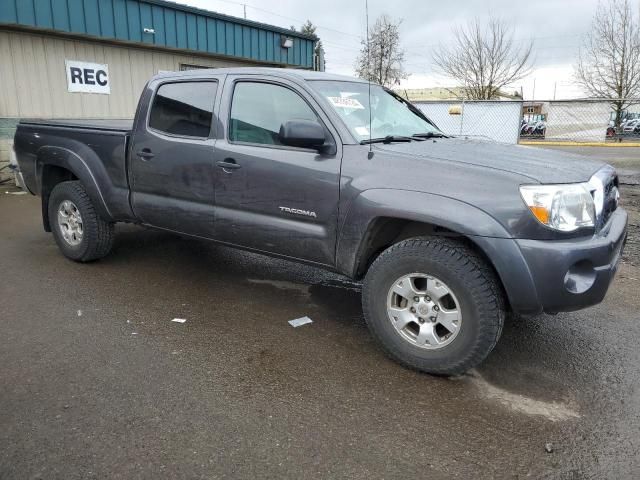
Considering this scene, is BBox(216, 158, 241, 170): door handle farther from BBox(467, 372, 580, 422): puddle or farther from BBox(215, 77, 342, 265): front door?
BBox(467, 372, 580, 422): puddle

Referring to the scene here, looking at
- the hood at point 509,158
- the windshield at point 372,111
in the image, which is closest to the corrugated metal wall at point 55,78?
the windshield at point 372,111

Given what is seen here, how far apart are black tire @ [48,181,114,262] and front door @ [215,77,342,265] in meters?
1.65

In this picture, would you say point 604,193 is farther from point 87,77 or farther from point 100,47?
point 100,47

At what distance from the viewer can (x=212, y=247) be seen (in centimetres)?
594

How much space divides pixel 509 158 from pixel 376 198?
2.83 ft

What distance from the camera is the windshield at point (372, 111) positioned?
3.52 m

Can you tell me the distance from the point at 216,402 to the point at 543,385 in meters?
1.90

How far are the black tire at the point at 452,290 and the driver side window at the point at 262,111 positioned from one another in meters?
1.19

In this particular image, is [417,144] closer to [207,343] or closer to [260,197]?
[260,197]

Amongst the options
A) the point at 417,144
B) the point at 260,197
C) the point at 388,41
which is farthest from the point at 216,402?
the point at 388,41

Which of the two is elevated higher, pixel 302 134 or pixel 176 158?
pixel 302 134

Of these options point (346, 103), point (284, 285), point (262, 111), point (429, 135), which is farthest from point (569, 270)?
point (284, 285)

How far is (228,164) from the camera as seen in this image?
12.4 ft

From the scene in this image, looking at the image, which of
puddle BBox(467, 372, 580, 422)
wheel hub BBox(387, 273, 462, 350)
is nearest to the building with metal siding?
wheel hub BBox(387, 273, 462, 350)
